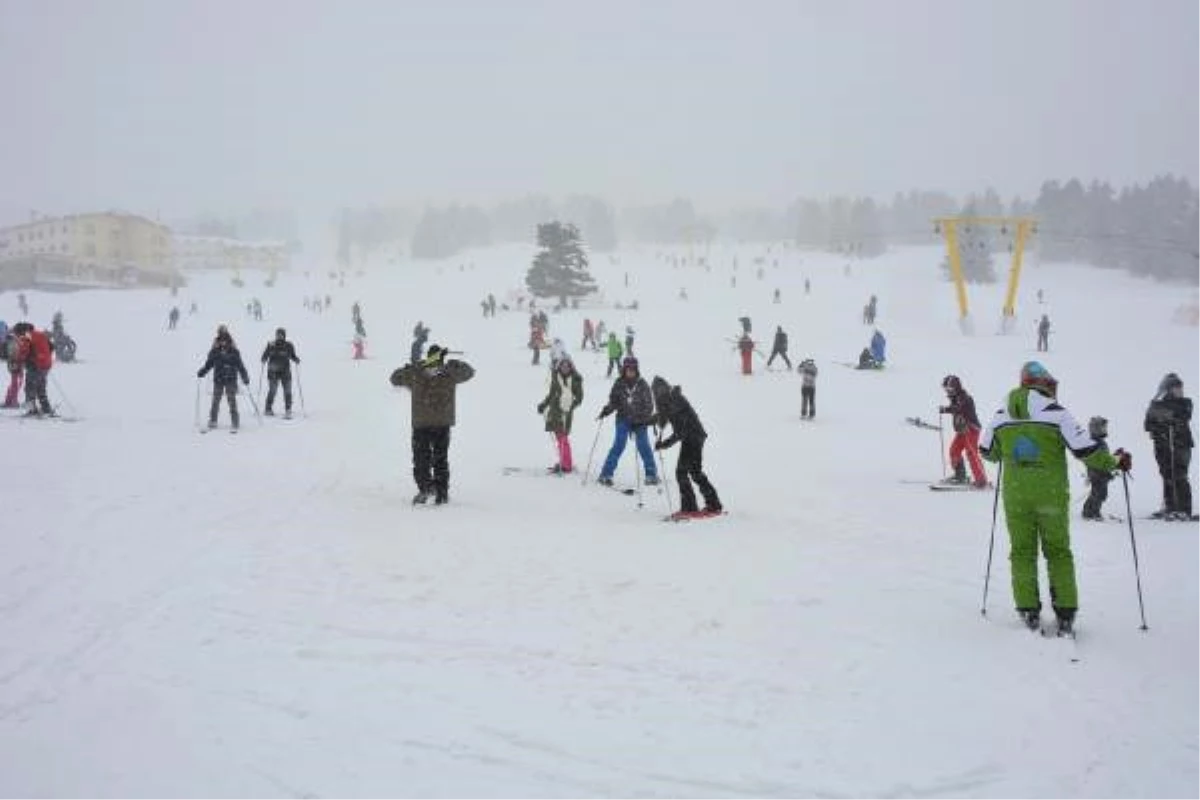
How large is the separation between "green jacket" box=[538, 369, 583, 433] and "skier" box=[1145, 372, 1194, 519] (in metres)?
7.73

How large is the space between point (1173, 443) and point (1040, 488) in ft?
19.5

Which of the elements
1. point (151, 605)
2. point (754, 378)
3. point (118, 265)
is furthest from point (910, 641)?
point (118, 265)

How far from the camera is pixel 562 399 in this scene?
12.9 metres

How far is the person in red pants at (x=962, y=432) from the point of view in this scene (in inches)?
487

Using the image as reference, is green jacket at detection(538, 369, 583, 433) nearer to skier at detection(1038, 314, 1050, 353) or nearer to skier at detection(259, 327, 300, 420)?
skier at detection(259, 327, 300, 420)

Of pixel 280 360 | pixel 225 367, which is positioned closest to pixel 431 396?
pixel 225 367

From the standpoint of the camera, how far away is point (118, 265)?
96.6m

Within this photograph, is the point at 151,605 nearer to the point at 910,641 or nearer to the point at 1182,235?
the point at 910,641

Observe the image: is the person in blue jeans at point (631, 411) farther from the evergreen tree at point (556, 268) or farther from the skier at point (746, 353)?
the evergreen tree at point (556, 268)

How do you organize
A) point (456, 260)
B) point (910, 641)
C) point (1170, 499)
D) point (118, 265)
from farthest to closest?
point (456, 260) → point (118, 265) → point (1170, 499) → point (910, 641)

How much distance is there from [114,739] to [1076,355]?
38.1 metres

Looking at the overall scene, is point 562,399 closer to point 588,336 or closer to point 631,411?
point 631,411

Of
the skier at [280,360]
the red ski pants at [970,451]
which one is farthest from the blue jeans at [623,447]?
the skier at [280,360]

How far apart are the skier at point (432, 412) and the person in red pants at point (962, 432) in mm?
7218
